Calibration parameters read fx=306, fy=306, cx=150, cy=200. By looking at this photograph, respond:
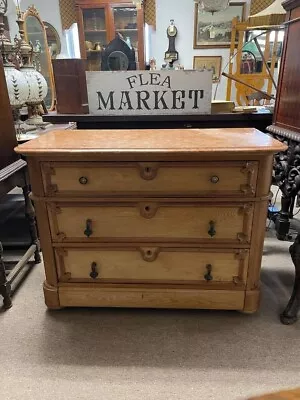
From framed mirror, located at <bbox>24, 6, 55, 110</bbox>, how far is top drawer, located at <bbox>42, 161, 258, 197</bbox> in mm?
2713

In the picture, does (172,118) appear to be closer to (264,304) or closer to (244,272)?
Result: (244,272)

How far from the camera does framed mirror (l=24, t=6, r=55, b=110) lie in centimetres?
341

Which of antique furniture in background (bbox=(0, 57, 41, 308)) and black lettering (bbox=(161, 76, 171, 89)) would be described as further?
black lettering (bbox=(161, 76, 171, 89))

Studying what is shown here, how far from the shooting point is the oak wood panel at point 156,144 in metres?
1.08

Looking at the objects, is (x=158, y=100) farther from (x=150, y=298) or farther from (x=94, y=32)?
(x=94, y=32)

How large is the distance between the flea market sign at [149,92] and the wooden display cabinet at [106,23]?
311 cm

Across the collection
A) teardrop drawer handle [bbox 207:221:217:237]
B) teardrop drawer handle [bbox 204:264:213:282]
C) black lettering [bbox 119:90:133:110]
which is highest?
black lettering [bbox 119:90:133:110]

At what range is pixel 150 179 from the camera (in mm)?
1158

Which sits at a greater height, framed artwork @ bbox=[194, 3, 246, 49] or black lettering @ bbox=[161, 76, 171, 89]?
framed artwork @ bbox=[194, 3, 246, 49]

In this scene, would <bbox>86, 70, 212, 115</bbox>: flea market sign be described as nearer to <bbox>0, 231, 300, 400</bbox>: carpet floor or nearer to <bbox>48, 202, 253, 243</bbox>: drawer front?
<bbox>48, 202, 253, 243</bbox>: drawer front

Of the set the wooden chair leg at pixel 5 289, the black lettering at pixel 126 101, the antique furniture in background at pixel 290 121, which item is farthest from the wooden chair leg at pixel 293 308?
the wooden chair leg at pixel 5 289

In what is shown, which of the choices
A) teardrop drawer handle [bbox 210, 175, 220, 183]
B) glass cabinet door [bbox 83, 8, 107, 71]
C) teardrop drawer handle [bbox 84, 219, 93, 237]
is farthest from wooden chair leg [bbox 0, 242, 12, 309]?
glass cabinet door [bbox 83, 8, 107, 71]

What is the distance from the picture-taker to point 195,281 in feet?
4.34

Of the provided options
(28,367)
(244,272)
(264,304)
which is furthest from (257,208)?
(28,367)
